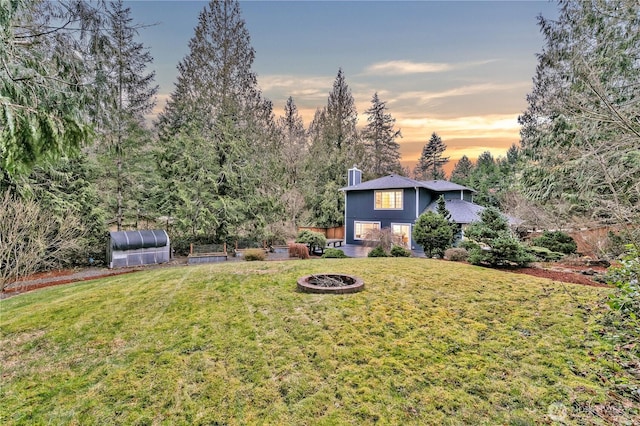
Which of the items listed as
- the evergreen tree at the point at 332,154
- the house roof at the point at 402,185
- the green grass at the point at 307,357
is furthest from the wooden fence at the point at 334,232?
the green grass at the point at 307,357

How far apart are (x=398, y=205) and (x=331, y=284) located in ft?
38.6

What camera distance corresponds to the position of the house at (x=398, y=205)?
1611cm

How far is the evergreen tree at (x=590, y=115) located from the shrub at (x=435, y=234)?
3.86m

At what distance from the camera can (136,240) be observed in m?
12.4

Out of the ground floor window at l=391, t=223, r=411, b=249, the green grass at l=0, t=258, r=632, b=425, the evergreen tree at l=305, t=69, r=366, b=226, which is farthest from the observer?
the evergreen tree at l=305, t=69, r=366, b=226

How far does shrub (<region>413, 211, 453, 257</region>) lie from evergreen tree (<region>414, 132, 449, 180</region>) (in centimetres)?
2795

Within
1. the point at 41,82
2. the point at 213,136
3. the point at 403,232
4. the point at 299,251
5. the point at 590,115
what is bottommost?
the point at 299,251

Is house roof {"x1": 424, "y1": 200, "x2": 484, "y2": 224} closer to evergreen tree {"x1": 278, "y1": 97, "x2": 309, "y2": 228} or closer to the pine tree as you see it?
evergreen tree {"x1": 278, "y1": 97, "x2": 309, "y2": 228}

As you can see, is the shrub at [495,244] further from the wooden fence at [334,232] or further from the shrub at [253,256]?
the wooden fence at [334,232]

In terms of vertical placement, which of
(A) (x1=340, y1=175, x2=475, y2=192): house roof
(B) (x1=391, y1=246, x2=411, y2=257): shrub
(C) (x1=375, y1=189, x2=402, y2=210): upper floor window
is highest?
(A) (x1=340, y1=175, x2=475, y2=192): house roof

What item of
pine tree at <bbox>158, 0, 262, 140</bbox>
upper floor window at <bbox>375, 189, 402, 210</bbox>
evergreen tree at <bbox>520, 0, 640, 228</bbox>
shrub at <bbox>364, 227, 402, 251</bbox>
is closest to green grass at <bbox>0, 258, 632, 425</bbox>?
evergreen tree at <bbox>520, 0, 640, 228</bbox>

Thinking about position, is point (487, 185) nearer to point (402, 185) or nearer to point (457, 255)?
point (402, 185)

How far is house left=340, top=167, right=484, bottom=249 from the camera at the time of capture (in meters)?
16.1

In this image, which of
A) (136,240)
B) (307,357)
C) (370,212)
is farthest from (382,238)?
(136,240)
